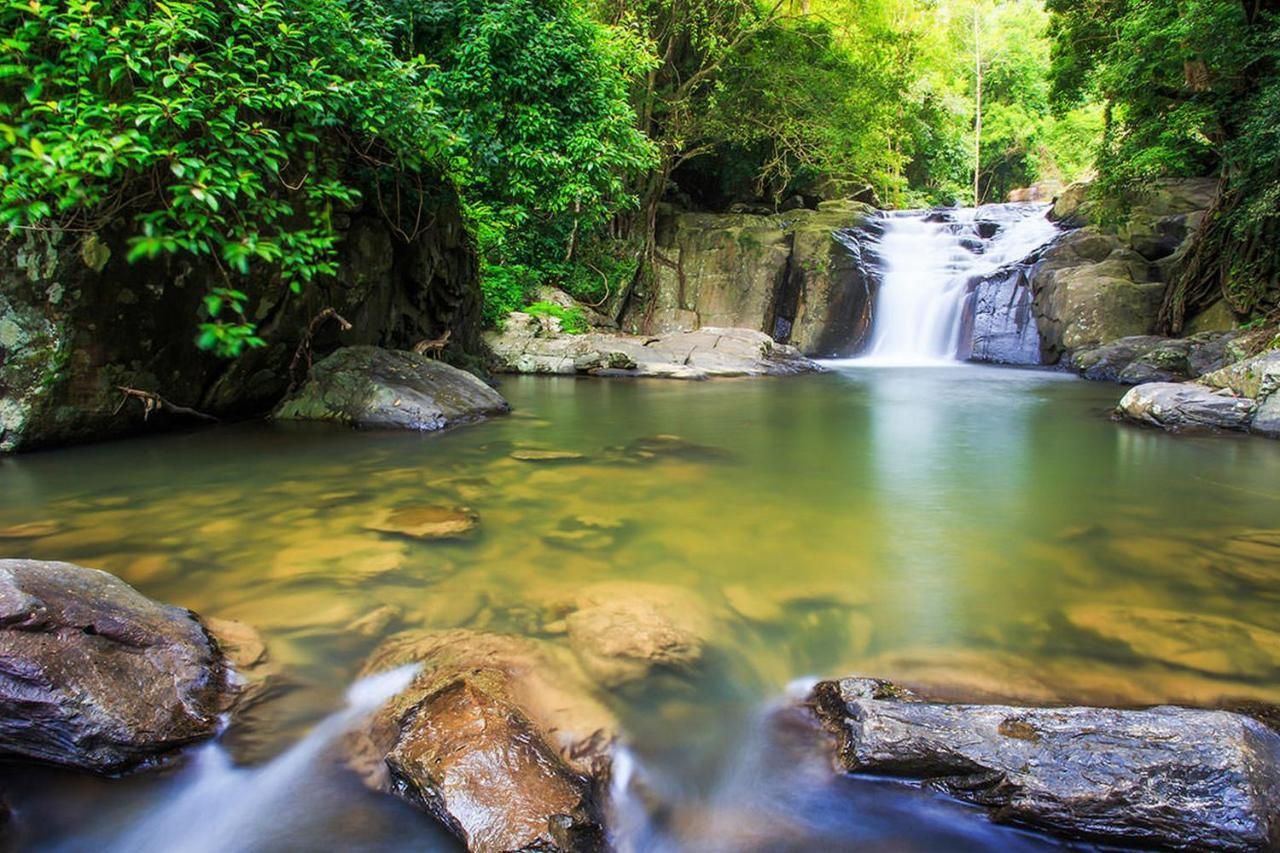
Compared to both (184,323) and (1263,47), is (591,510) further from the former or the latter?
(1263,47)

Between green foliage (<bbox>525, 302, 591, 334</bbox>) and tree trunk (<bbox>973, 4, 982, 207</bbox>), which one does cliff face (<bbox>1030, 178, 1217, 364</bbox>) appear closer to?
green foliage (<bbox>525, 302, 591, 334</bbox>)

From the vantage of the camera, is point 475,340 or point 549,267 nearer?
point 475,340

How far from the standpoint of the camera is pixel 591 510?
14.3 ft

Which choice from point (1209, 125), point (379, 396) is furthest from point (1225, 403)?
point (379, 396)

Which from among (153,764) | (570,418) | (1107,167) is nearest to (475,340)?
(570,418)

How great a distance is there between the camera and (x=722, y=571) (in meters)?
3.41

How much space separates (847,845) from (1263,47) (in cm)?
1298

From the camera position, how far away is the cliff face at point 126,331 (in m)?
5.10

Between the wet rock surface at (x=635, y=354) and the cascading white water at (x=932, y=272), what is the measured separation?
3224mm

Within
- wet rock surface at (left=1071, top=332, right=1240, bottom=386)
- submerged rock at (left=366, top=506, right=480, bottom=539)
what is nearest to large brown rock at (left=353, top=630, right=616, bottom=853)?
submerged rock at (left=366, top=506, right=480, bottom=539)

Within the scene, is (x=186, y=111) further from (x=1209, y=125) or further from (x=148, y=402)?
(x=1209, y=125)

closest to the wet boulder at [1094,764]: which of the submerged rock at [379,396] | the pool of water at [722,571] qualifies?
the pool of water at [722,571]

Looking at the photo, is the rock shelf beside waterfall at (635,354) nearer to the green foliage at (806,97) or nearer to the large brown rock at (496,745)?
the green foliage at (806,97)

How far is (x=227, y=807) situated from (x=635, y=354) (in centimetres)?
1190
